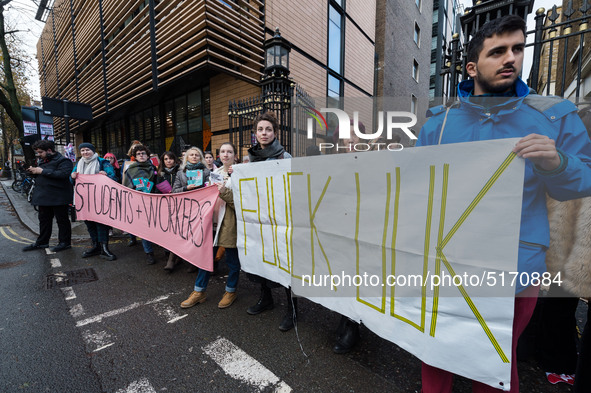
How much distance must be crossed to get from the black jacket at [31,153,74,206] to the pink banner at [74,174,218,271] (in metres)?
0.35

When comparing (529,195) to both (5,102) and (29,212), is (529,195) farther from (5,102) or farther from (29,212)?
(5,102)

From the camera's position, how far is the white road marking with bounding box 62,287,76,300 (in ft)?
10.7

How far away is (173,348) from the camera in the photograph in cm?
231

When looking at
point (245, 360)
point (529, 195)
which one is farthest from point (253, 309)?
point (529, 195)

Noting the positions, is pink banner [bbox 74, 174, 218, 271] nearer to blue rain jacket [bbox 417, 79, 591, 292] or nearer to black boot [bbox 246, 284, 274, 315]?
black boot [bbox 246, 284, 274, 315]

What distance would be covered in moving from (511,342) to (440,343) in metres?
0.29

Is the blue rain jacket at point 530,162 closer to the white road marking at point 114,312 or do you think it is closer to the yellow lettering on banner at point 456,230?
the yellow lettering on banner at point 456,230

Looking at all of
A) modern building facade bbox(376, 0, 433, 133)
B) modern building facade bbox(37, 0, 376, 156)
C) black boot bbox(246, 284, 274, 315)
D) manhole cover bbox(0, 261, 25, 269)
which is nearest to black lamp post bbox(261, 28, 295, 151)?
modern building facade bbox(37, 0, 376, 156)

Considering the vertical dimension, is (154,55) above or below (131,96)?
above

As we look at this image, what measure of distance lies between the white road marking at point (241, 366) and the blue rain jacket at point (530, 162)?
5.57 ft

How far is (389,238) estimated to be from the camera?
1.55 meters

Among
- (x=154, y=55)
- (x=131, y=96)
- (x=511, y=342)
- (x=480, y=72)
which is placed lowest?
(x=511, y=342)

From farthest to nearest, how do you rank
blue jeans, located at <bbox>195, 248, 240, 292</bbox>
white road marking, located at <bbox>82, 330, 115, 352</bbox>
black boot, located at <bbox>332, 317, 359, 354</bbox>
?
1. blue jeans, located at <bbox>195, 248, 240, 292</bbox>
2. white road marking, located at <bbox>82, 330, 115, 352</bbox>
3. black boot, located at <bbox>332, 317, 359, 354</bbox>

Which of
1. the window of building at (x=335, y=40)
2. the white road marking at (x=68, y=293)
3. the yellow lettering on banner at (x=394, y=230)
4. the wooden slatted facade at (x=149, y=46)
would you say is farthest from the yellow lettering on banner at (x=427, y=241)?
the window of building at (x=335, y=40)
